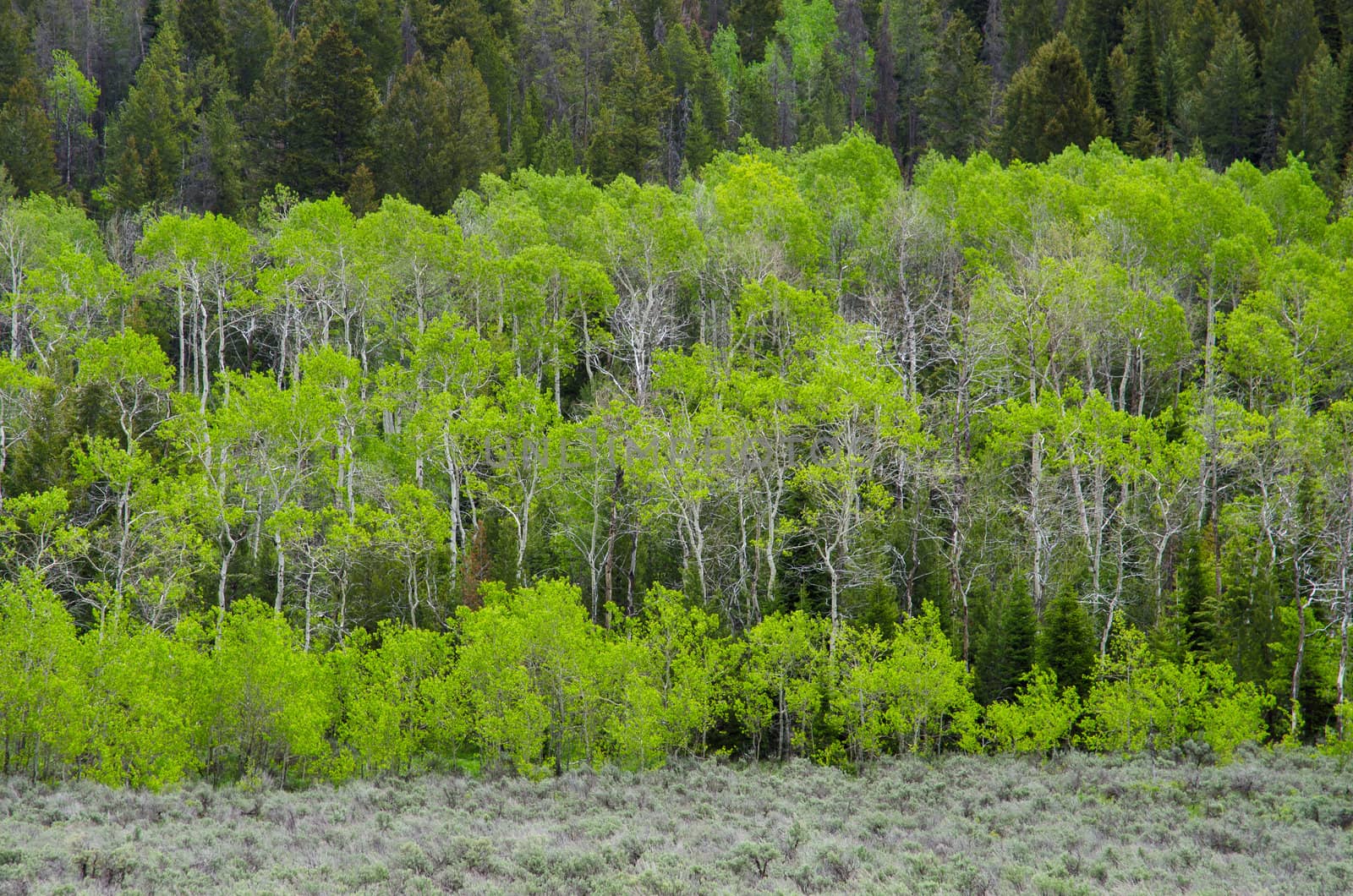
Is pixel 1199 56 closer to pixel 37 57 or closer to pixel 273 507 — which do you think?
pixel 273 507

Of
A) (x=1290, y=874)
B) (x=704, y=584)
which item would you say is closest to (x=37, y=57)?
(x=704, y=584)

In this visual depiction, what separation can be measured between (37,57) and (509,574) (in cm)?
6544

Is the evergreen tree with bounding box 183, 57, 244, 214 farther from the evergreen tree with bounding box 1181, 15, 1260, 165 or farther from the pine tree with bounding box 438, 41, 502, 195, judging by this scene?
the evergreen tree with bounding box 1181, 15, 1260, 165

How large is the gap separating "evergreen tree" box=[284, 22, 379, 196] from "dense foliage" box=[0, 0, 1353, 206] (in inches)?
4.9

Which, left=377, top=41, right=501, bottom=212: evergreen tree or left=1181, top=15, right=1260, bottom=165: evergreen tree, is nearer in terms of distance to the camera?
Result: left=377, top=41, right=501, bottom=212: evergreen tree

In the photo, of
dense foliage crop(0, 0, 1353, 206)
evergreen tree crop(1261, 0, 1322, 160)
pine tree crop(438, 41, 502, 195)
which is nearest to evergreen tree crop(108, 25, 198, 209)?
dense foliage crop(0, 0, 1353, 206)

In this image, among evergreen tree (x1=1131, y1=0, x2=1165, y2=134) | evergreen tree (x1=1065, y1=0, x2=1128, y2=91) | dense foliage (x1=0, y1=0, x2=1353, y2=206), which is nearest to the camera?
dense foliage (x1=0, y1=0, x2=1353, y2=206)

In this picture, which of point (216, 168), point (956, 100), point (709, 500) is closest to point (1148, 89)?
point (956, 100)

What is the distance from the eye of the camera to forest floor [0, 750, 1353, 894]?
17078mm

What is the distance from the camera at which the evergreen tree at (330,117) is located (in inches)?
2375

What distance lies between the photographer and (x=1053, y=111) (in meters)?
64.2

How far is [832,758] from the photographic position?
3058 cm

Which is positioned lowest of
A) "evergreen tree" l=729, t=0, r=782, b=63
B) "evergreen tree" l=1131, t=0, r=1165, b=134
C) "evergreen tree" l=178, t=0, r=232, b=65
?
"evergreen tree" l=1131, t=0, r=1165, b=134

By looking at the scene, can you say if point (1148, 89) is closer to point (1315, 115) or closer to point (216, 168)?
point (1315, 115)
